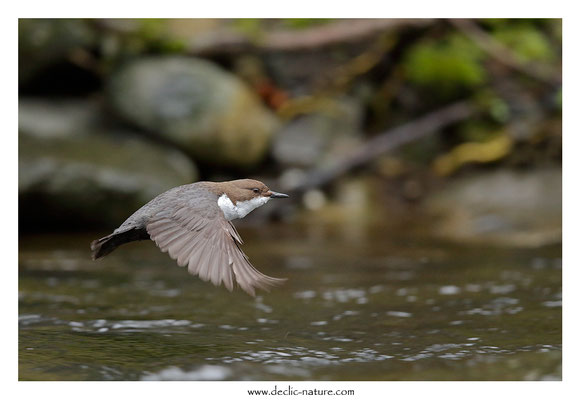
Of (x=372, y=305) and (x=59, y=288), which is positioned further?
(x=59, y=288)

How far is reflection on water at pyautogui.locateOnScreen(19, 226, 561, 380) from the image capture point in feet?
13.2

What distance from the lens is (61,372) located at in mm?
3912

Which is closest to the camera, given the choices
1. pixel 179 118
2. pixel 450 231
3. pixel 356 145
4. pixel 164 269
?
pixel 164 269

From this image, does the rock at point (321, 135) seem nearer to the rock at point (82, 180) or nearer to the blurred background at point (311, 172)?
the blurred background at point (311, 172)

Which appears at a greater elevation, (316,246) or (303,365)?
(316,246)

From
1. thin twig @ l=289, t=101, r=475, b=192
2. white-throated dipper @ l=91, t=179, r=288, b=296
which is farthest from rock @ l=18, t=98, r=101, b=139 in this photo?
white-throated dipper @ l=91, t=179, r=288, b=296

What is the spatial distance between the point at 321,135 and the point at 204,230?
21.7 ft

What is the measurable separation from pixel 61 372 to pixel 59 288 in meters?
2.20

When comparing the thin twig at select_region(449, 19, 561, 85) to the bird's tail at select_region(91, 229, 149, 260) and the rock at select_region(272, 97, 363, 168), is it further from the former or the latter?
the bird's tail at select_region(91, 229, 149, 260)

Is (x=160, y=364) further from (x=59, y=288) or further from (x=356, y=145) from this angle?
(x=356, y=145)

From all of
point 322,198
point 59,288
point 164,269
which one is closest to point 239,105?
point 322,198

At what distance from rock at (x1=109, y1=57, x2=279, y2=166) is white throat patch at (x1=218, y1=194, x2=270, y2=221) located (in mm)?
4862

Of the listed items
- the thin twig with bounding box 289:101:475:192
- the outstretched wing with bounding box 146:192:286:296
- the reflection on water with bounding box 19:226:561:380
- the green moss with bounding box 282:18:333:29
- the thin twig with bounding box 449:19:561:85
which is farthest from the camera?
the green moss with bounding box 282:18:333:29

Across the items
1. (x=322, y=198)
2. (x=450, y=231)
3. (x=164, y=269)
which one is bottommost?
(x=164, y=269)
